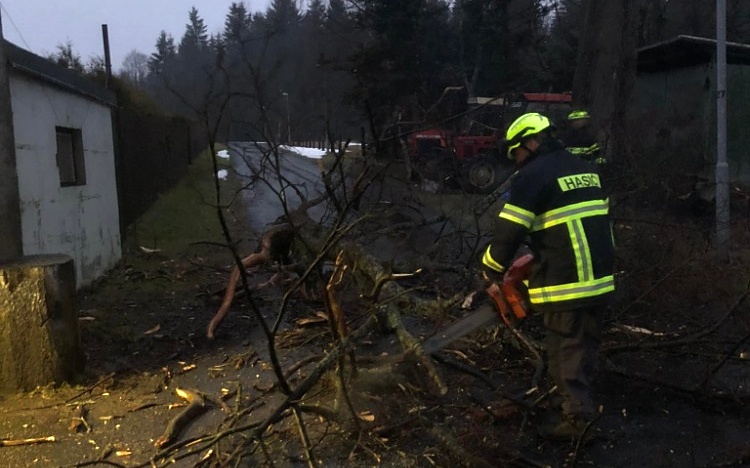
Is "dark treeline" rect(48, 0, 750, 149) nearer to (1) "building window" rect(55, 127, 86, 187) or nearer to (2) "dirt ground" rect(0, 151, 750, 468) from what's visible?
(1) "building window" rect(55, 127, 86, 187)

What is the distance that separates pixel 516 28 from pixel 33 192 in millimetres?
25917

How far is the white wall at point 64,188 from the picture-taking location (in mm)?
5906

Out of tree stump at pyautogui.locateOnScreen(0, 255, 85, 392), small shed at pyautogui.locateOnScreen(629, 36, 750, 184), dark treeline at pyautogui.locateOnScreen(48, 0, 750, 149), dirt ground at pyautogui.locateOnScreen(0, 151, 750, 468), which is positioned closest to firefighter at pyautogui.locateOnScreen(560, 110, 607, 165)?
dirt ground at pyautogui.locateOnScreen(0, 151, 750, 468)

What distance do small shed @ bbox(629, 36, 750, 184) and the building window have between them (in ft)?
26.6

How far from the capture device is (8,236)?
471 cm

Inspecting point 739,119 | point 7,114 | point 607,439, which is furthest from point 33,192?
point 739,119

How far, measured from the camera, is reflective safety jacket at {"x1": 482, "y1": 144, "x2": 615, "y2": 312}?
350 cm

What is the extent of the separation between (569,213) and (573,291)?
40 cm

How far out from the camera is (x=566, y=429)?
3.54m

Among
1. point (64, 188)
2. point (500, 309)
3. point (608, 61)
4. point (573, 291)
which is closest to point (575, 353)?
point (573, 291)

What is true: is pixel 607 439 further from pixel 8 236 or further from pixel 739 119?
pixel 739 119

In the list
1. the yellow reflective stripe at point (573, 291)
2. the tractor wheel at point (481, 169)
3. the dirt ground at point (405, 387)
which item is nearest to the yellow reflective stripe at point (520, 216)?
the yellow reflective stripe at point (573, 291)

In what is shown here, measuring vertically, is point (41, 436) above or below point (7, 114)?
below

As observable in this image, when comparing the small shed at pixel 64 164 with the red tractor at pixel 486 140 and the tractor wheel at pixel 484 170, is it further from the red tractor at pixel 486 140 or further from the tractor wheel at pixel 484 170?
the tractor wheel at pixel 484 170
